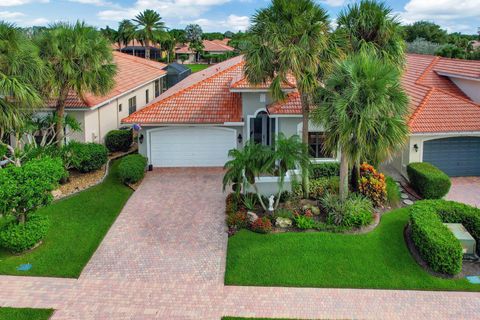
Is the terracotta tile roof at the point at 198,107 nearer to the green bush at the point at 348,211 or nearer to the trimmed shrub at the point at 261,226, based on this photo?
the green bush at the point at 348,211

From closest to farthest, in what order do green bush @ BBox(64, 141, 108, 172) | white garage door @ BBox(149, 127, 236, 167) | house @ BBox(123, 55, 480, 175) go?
green bush @ BBox(64, 141, 108, 172) < house @ BBox(123, 55, 480, 175) < white garage door @ BBox(149, 127, 236, 167)

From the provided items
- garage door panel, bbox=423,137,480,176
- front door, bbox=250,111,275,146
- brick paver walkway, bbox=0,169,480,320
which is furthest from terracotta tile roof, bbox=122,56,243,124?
garage door panel, bbox=423,137,480,176

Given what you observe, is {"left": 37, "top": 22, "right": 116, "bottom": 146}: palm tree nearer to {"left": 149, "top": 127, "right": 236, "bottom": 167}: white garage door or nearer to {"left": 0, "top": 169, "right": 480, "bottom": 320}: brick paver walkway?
{"left": 149, "top": 127, "right": 236, "bottom": 167}: white garage door

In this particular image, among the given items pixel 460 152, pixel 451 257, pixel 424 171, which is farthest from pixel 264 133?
pixel 451 257

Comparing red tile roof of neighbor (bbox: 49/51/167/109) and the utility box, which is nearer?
the utility box

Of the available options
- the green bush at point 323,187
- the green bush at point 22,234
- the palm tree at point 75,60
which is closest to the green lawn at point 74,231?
the green bush at point 22,234
